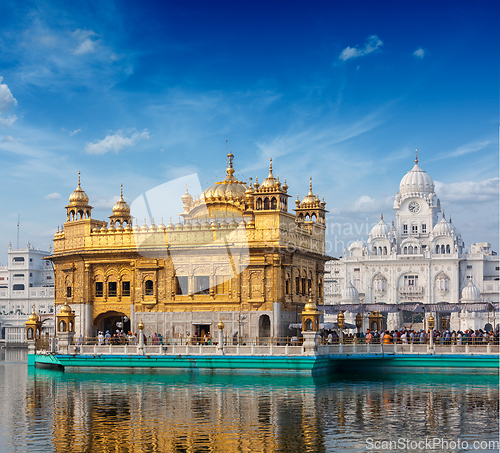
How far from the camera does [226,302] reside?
117 feet

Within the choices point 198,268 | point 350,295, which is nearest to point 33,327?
point 198,268

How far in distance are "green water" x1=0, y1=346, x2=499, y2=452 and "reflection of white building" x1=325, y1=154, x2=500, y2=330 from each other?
65.6 meters

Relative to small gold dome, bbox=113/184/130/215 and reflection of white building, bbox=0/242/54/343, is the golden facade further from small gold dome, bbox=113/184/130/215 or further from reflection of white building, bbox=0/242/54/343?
reflection of white building, bbox=0/242/54/343

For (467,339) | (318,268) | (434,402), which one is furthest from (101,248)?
(434,402)

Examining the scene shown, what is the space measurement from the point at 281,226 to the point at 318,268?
6735 mm

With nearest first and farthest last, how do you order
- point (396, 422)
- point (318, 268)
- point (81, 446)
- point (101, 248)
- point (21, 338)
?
point (81, 446), point (396, 422), point (101, 248), point (318, 268), point (21, 338)

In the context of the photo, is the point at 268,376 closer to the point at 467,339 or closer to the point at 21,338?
the point at 467,339

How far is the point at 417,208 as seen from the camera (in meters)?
108

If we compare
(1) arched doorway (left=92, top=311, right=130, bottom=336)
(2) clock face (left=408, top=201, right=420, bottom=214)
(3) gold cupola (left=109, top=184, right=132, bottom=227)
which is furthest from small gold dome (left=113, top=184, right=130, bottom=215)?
(2) clock face (left=408, top=201, right=420, bottom=214)

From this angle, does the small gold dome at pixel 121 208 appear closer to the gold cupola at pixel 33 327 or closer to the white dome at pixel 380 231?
the gold cupola at pixel 33 327

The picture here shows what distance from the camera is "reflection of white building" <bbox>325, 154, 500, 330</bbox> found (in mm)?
99062

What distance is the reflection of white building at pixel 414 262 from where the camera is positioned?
3900 inches

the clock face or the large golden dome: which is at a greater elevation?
the clock face

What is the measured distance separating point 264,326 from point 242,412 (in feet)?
50.3
